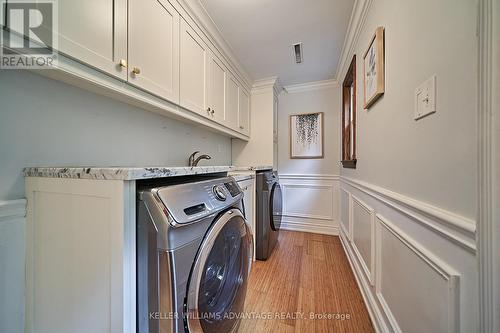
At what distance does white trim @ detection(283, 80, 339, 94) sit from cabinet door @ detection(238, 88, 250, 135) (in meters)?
0.79

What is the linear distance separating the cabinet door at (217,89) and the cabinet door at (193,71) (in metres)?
0.09

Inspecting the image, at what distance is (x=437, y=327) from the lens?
631mm

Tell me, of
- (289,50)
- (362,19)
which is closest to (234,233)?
(362,19)

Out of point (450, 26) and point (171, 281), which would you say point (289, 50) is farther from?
point (171, 281)

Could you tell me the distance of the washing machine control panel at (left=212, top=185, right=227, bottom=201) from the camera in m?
0.82

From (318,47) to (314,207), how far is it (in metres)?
2.15

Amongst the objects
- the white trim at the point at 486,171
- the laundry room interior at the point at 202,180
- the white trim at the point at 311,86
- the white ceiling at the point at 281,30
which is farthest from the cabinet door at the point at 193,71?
the white trim at the point at 311,86

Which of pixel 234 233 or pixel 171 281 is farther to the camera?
pixel 234 233

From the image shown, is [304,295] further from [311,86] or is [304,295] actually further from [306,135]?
[311,86]

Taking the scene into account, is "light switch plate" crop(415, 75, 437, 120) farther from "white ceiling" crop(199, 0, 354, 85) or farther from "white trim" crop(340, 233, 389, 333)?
"white ceiling" crop(199, 0, 354, 85)

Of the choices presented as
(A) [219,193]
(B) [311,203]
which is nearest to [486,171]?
(A) [219,193]

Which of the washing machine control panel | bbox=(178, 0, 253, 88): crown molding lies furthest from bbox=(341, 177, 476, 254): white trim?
bbox=(178, 0, 253, 88): crown molding

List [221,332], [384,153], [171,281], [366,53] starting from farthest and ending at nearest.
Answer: [366,53] < [384,153] < [221,332] < [171,281]

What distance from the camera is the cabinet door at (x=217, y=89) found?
1.85m
